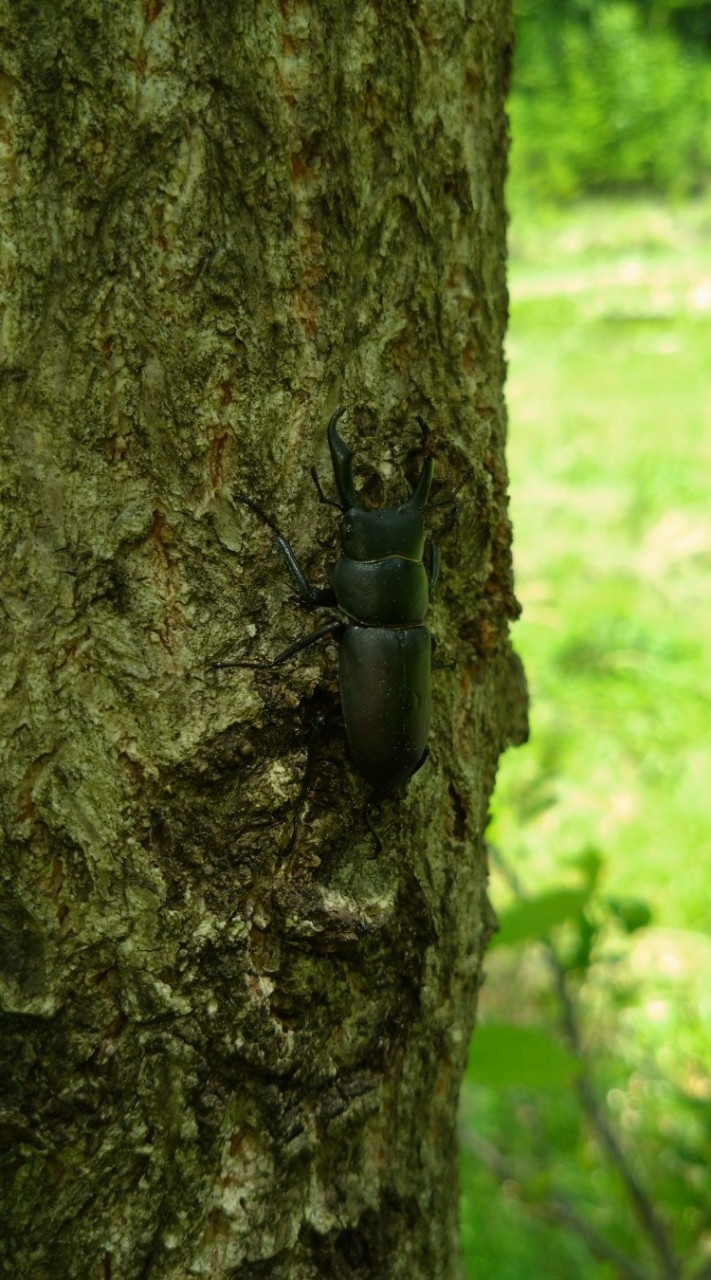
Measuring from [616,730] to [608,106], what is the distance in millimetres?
8887

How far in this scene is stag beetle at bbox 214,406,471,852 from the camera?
126 centimetres

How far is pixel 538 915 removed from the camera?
67.2 inches

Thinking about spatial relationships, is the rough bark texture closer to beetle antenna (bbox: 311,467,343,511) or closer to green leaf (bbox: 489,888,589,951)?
beetle antenna (bbox: 311,467,343,511)

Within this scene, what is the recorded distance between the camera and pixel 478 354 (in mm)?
1413

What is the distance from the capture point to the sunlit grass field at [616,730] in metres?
2.79

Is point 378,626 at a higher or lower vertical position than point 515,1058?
higher

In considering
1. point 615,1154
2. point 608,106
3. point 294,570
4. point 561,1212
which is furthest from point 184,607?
point 608,106

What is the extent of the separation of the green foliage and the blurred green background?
0.04 meters

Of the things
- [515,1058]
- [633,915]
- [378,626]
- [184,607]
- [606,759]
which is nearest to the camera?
[184,607]

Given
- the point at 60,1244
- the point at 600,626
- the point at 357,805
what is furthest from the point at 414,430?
the point at 600,626

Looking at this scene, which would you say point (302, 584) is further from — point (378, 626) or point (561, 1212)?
point (561, 1212)

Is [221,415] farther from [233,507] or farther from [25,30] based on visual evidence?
[25,30]

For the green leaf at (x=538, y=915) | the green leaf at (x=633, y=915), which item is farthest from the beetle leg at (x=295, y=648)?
the green leaf at (x=633, y=915)

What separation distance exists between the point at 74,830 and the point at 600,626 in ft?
13.2
